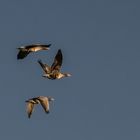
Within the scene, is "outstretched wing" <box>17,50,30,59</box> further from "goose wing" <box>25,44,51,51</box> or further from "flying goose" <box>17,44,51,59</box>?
"goose wing" <box>25,44,51,51</box>

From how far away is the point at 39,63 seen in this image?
98.6 m

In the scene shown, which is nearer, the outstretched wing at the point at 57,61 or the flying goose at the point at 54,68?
the outstretched wing at the point at 57,61

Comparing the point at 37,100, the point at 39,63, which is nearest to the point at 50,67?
the point at 39,63

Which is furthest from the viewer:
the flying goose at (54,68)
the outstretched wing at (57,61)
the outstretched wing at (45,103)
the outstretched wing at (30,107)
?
the outstretched wing at (30,107)

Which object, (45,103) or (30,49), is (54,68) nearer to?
(30,49)

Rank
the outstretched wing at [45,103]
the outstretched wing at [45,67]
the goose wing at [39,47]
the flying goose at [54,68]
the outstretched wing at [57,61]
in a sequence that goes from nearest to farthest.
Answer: the goose wing at [39,47]
the outstretched wing at [57,61]
the flying goose at [54,68]
the outstretched wing at [45,67]
the outstretched wing at [45,103]

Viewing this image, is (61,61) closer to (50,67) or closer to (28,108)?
(50,67)

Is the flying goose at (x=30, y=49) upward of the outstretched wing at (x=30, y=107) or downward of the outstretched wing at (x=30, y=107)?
upward

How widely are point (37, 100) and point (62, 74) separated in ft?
27.6

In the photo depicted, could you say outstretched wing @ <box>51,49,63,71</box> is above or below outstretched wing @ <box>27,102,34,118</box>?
above

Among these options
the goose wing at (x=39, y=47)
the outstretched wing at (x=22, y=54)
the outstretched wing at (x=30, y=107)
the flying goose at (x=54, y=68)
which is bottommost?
the outstretched wing at (x=30, y=107)

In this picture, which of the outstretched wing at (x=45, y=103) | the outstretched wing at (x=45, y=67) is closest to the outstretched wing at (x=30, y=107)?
the outstretched wing at (x=45, y=103)

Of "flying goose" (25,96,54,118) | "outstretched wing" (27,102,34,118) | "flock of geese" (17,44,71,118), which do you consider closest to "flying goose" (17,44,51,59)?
"flock of geese" (17,44,71,118)

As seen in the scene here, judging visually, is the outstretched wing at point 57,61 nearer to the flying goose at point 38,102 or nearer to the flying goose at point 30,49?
the flying goose at point 30,49
